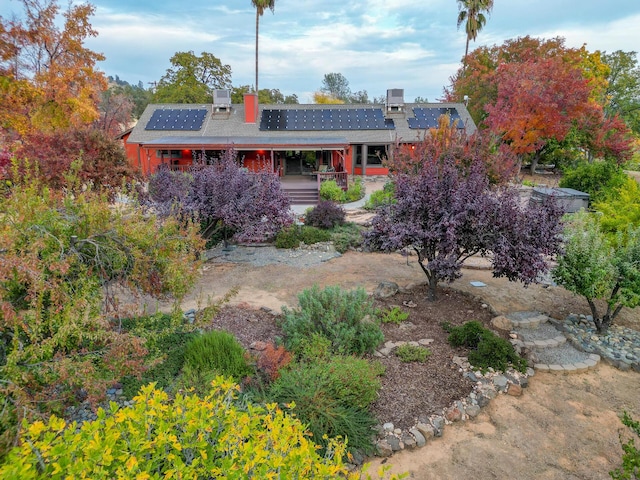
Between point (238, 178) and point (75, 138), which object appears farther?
point (75, 138)

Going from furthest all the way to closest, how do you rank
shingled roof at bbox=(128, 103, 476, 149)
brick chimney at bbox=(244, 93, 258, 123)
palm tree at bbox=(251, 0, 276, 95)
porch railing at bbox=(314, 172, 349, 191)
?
palm tree at bbox=(251, 0, 276, 95), brick chimney at bbox=(244, 93, 258, 123), shingled roof at bbox=(128, 103, 476, 149), porch railing at bbox=(314, 172, 349, 191)

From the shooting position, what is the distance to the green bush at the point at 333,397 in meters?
4.22

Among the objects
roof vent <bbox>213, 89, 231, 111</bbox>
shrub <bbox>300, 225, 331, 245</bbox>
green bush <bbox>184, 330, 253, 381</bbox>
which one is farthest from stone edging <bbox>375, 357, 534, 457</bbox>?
roof vent <bbox>213, 89, 231, 111</bbox>

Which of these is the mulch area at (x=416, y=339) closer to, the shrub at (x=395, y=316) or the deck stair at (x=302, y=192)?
the shrub at (x=395, y=316)

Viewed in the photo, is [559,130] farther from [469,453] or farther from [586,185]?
[469,453]

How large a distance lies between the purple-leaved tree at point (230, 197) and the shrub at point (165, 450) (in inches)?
294

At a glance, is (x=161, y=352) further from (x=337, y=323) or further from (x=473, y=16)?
(x=473, y=16)

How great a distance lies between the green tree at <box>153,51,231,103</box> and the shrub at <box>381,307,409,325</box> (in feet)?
99.0

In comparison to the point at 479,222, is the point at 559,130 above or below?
above

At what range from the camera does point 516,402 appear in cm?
521

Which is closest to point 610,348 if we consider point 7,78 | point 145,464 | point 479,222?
point 479,222

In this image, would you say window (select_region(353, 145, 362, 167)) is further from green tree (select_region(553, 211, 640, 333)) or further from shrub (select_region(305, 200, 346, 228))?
green tree (select_region(553, 211, 640, 333))

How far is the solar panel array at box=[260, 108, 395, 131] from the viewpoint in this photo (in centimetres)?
2433

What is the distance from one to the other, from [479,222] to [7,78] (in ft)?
58.0
